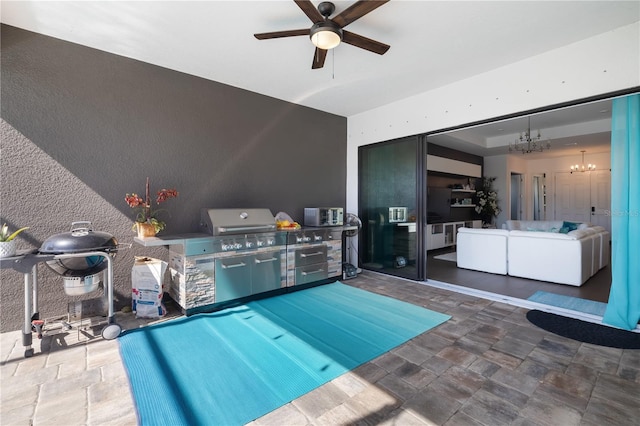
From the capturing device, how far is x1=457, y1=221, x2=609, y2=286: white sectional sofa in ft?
14.1

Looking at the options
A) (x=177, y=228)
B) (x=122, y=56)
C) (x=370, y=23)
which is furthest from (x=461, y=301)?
(x=122, y=56)

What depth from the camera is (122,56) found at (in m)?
3.35

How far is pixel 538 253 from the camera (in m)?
4.57

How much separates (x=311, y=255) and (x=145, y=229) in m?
2.13

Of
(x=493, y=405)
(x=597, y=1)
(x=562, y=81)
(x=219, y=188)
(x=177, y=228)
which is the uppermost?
(x=597, y=1)

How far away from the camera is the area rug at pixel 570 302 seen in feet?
10.9

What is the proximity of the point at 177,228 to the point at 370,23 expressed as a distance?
320 cm

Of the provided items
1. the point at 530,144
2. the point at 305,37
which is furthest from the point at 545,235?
the point at 305,37

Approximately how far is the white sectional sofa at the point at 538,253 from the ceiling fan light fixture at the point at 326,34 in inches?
169

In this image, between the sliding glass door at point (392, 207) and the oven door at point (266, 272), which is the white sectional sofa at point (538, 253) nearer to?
the sliding glass door at point (392, 207)

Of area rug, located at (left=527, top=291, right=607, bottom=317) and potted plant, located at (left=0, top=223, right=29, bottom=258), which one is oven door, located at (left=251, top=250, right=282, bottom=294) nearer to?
potted plant, located at (left=0, top=223, right=29, bottom=258)

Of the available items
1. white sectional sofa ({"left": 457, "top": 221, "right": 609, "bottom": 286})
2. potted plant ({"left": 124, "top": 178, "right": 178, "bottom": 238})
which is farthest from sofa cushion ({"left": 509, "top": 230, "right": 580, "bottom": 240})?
potted plant ({"left": 124, "top": 178, "right": 178, "bottom": 238})

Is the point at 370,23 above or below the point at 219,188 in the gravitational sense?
above

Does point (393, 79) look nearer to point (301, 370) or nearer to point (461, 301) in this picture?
point (461, 301)
